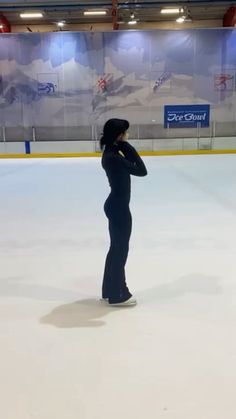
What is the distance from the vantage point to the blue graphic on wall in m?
19.4

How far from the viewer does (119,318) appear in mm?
3469

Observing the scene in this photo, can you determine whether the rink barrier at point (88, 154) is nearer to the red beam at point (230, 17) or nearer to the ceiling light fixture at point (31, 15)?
the red beam at point (230, 17)

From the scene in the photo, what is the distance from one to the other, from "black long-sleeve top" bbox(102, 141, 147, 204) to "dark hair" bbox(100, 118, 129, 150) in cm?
5

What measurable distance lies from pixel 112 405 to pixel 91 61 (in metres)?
18.7

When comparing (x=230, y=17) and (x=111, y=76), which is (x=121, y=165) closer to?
(x=111, y=76)

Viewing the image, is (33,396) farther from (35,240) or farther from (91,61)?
(91,61)

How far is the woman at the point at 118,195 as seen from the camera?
3266 millimetres

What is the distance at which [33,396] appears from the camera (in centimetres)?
246

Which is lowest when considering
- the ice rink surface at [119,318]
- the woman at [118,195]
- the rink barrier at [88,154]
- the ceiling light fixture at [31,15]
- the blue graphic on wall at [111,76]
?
the rink barrier at [88,154]

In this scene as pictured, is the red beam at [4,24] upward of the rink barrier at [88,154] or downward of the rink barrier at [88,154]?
upward

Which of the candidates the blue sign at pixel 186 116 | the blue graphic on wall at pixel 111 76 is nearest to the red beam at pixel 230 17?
the blue graphic on wall at pixel 111 76

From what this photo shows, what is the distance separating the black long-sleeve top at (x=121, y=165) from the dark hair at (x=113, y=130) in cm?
5

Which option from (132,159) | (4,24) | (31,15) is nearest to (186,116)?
(31,15)

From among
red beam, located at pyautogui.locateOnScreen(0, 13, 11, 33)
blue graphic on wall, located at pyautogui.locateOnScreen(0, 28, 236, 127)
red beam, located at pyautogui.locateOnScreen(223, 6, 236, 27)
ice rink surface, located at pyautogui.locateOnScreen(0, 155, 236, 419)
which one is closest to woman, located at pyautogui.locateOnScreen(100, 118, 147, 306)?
ice rink surface, located at pyautogui.locateOnScreen(0, 155, 236, 419)
